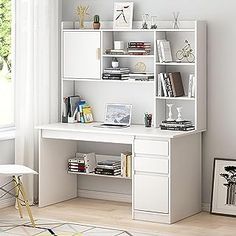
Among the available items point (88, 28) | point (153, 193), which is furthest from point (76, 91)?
point (153, 193)

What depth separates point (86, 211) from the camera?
20.7ft

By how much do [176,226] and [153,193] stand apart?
0.34 metres

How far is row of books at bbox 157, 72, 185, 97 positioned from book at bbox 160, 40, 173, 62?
5.5 inches

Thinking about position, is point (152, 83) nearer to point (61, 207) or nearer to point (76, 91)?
point (76, 91)

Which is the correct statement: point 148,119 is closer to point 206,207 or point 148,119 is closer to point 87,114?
point 87,114

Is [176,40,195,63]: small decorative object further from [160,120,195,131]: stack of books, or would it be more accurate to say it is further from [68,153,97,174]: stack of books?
[68,153,97,174]: stack of books

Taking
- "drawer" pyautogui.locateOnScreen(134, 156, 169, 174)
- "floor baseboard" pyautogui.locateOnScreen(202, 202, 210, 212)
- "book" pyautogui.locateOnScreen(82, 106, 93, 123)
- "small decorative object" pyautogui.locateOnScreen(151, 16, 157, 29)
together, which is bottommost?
"floor baseboard" pyautogui.locateOnScreen(202, 202, 210, 212)

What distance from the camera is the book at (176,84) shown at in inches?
243

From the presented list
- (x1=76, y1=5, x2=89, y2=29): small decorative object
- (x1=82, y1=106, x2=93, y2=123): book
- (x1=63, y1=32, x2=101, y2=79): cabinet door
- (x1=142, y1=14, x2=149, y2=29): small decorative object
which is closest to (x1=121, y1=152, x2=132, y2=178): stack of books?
(x1=82, y1=106, x2=93, y2=123): book

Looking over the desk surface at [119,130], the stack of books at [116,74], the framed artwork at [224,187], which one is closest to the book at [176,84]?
the desk surface at [119,130]

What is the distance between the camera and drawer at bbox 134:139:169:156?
5.78 metres

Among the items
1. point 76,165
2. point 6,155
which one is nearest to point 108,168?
point 76,165

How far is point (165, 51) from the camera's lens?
620cm

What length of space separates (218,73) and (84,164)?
4.94 feet
